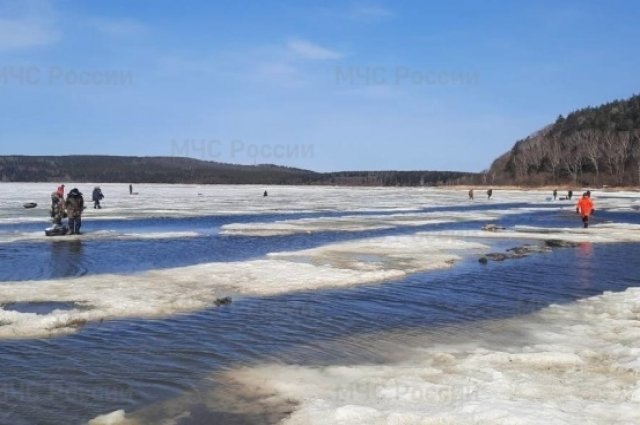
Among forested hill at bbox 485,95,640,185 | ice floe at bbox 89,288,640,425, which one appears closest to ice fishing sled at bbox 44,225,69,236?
ice floe at bbox 89,288,640,425

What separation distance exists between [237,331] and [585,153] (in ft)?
444

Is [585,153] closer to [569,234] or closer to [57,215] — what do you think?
[569,234]

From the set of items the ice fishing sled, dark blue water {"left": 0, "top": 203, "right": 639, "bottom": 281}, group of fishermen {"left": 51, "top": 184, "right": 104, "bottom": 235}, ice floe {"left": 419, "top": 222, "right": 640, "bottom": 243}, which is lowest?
dark blue water {"left": 0, "top": 203, "right": 639, "bottom": 281}

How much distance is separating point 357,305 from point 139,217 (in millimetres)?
28983

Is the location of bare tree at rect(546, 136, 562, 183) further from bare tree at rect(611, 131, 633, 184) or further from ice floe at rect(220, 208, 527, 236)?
ice floe at rect(220, 208, 527, 236)

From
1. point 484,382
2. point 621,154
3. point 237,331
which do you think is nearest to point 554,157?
point 621,154

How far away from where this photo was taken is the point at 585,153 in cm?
13138

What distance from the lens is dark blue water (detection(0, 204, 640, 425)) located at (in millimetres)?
7113

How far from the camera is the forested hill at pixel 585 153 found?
123m

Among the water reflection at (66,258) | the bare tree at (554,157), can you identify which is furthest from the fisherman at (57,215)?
the bare tree at (554,157)

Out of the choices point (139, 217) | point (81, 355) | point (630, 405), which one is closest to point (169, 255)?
point (81, 355)

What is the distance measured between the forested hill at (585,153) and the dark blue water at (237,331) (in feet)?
353

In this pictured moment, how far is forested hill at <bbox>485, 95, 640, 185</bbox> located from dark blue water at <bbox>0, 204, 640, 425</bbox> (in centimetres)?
10774

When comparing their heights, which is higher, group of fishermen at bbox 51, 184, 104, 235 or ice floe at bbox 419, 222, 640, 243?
group of fishermen at bbox 51, 184, 104, 235
